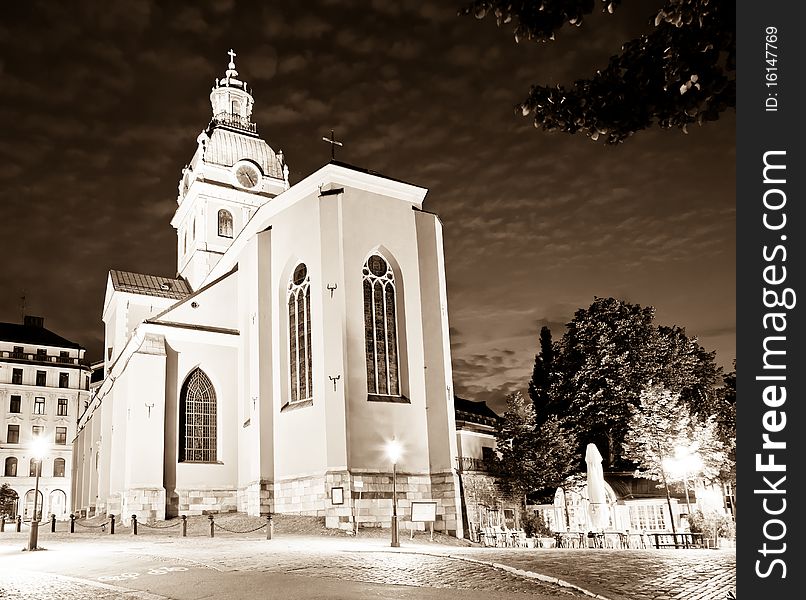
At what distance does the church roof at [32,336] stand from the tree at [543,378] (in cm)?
4699

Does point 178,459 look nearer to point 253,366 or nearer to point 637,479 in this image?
point 253,366

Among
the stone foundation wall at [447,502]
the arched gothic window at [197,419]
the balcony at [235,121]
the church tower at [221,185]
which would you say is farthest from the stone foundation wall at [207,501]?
the balcony at [235,121]

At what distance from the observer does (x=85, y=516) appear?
132 feet

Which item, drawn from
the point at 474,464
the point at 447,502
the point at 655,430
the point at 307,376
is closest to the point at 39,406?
the point at 474,464

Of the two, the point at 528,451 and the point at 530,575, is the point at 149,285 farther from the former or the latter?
the point at 530,575

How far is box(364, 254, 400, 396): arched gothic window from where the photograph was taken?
2648cm

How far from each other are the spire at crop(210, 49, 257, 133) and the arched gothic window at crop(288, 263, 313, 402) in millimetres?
23261

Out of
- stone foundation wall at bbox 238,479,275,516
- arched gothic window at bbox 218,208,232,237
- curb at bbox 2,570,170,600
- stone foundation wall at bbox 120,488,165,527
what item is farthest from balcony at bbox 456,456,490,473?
curb at bbox 2,570,170,600

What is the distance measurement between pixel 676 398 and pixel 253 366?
1887cm

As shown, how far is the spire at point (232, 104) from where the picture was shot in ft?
160

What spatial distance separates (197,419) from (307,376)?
22.7ft

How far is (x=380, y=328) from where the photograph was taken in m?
27.1

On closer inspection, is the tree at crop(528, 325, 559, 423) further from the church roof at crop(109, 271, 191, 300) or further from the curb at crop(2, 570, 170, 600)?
the curb at crop(2, 570, 170, 600)

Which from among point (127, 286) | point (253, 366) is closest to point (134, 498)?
point (253, 366)
